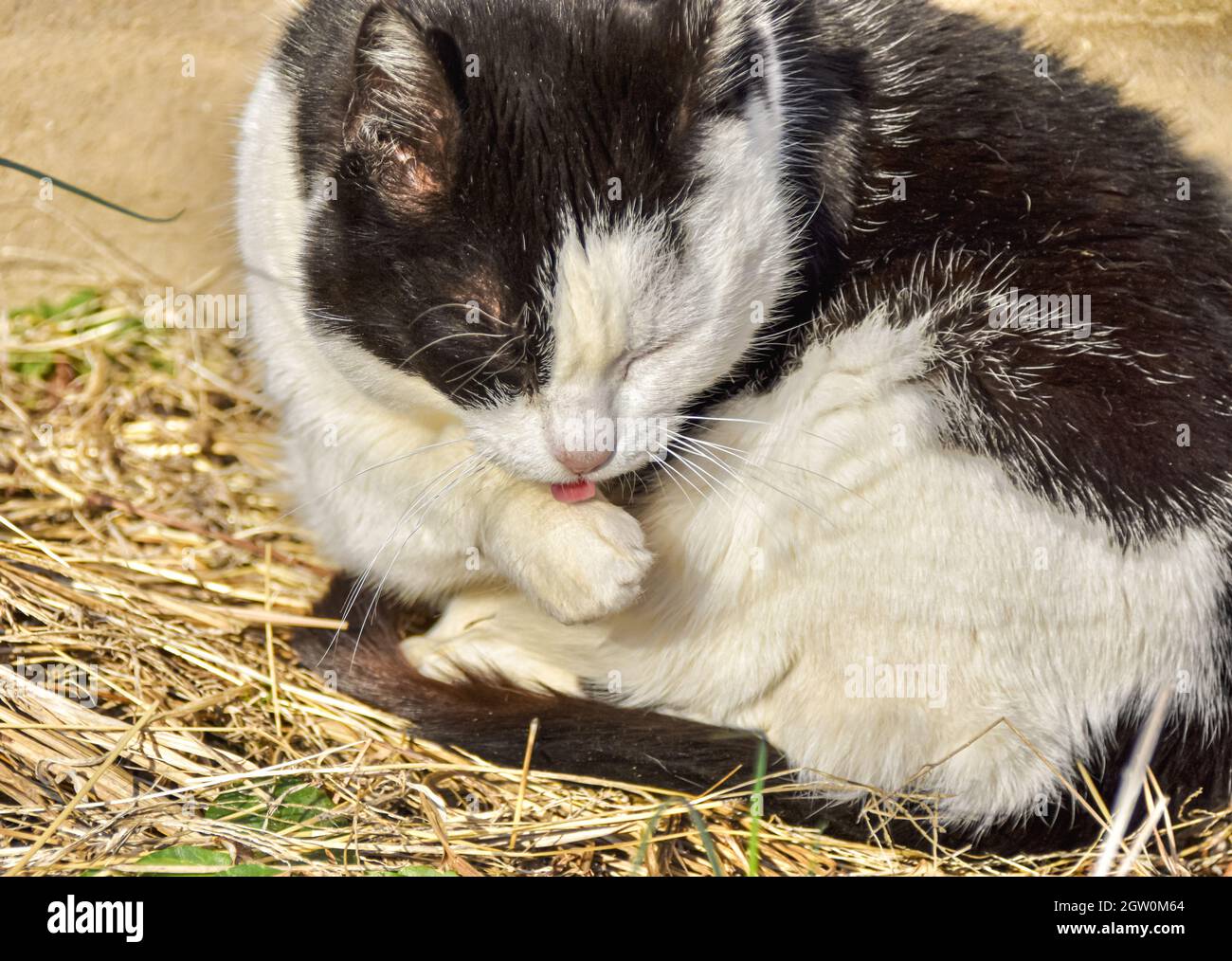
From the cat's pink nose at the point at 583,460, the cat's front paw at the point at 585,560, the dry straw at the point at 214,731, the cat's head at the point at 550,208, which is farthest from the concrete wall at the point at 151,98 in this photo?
the cat's pink nose at the point at 583,460

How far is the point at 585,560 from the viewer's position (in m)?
2.05

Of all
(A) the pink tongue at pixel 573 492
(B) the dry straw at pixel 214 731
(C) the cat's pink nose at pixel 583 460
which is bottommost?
(B) the dry straw at pixel 214 731

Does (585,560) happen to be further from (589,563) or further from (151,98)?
(151,98)

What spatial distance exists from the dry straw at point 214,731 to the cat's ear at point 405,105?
110 centimetres

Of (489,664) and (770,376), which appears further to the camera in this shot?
(489,664)

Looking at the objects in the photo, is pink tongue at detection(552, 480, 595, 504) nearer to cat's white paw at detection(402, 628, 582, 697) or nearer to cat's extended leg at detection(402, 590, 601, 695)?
cat's extended leg at detection(402, 590, 601, 695)

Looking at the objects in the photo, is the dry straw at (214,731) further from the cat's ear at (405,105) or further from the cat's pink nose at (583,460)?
the cat's ear at (405,105)

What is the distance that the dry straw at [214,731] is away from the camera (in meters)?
2.07

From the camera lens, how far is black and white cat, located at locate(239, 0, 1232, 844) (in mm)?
1837

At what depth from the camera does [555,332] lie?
1.79m

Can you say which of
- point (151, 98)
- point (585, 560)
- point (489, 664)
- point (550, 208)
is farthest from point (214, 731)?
point (151, 98)

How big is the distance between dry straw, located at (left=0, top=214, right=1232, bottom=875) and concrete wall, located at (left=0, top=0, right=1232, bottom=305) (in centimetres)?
52

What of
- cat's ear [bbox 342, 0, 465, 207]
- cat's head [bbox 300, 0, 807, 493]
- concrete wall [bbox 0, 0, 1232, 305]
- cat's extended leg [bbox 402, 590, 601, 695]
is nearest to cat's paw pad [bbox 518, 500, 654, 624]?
cat's head [bbox 300, 0, 807, 493]

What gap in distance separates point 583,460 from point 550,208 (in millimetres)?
399
